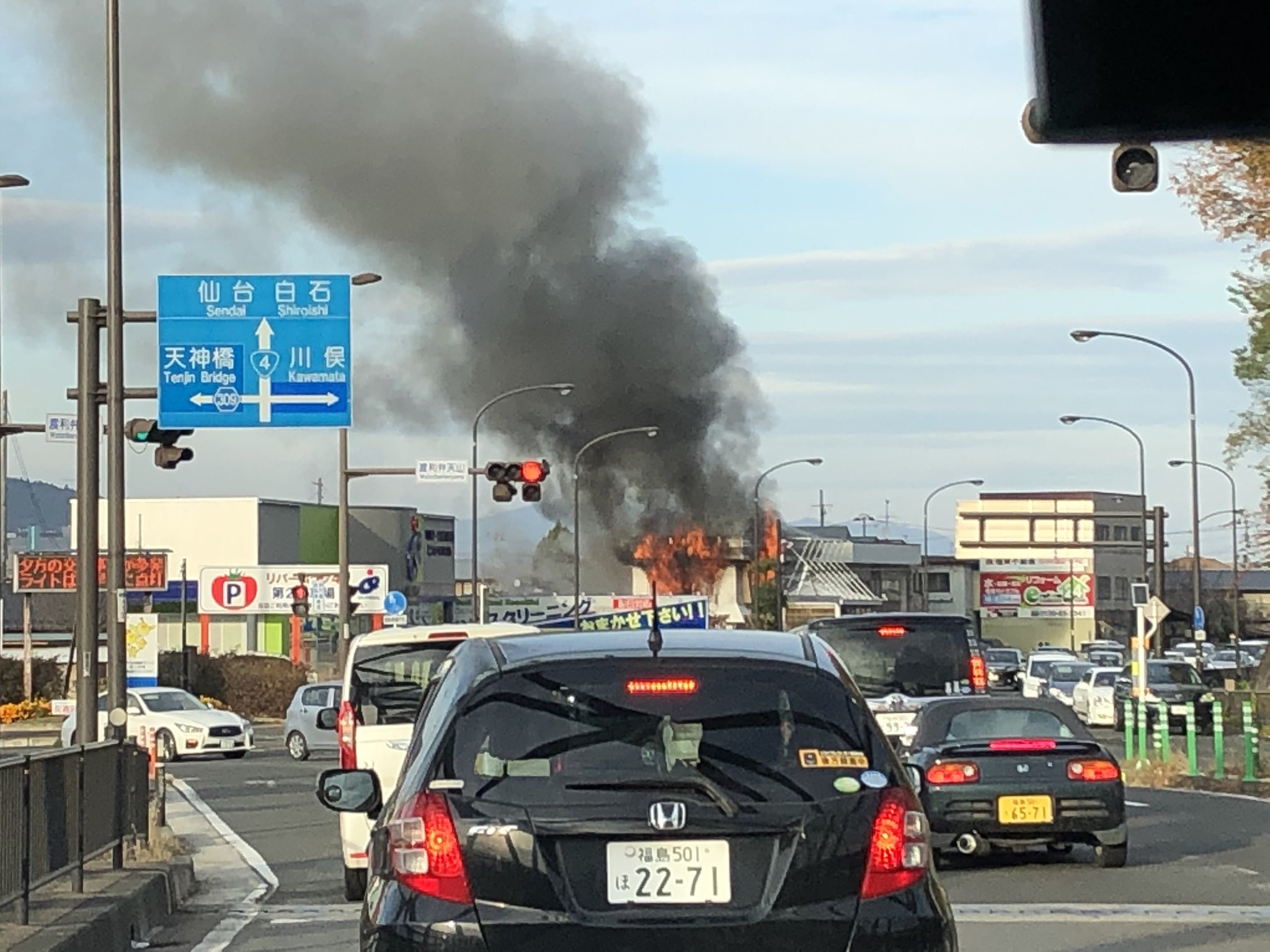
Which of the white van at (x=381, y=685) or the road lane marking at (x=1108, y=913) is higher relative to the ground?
the white van at (x=381, y=685)

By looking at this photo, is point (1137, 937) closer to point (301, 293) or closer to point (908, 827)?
point (908, 827)

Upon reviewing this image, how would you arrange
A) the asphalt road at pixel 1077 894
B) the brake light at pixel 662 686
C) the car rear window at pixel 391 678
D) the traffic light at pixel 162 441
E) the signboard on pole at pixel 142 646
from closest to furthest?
the brake light at pixel 662 686 → the asphalt road at pixel 1077 894 → the car rear window at pixel 391 678 → the traffic light at pixel 162 441 → the signboard on pole at pixel 142 646

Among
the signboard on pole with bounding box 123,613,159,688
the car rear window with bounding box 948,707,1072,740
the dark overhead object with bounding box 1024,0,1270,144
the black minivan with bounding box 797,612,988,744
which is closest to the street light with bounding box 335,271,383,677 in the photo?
the signboard on pole with bounding box 123,613,159,688

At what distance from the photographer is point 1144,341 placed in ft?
162

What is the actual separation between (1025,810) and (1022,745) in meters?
0.55

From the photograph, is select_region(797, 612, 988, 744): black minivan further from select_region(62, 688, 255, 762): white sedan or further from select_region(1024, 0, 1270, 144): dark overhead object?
select_region(1024, 0, 1270, 144): dark overhead object

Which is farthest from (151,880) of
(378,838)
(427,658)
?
(378,838)

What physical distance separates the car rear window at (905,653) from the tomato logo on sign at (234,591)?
3874 centimetres

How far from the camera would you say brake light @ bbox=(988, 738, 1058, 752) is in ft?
54.1

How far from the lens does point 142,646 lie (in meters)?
28.0

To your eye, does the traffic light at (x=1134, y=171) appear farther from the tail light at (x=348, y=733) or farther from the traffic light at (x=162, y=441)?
the traffic light at (x=162, y=441)

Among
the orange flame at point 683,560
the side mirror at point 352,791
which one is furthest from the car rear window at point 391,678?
the orange flame at point 683,560

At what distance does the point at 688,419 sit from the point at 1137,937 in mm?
53969

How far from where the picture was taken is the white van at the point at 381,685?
46.7 ft
